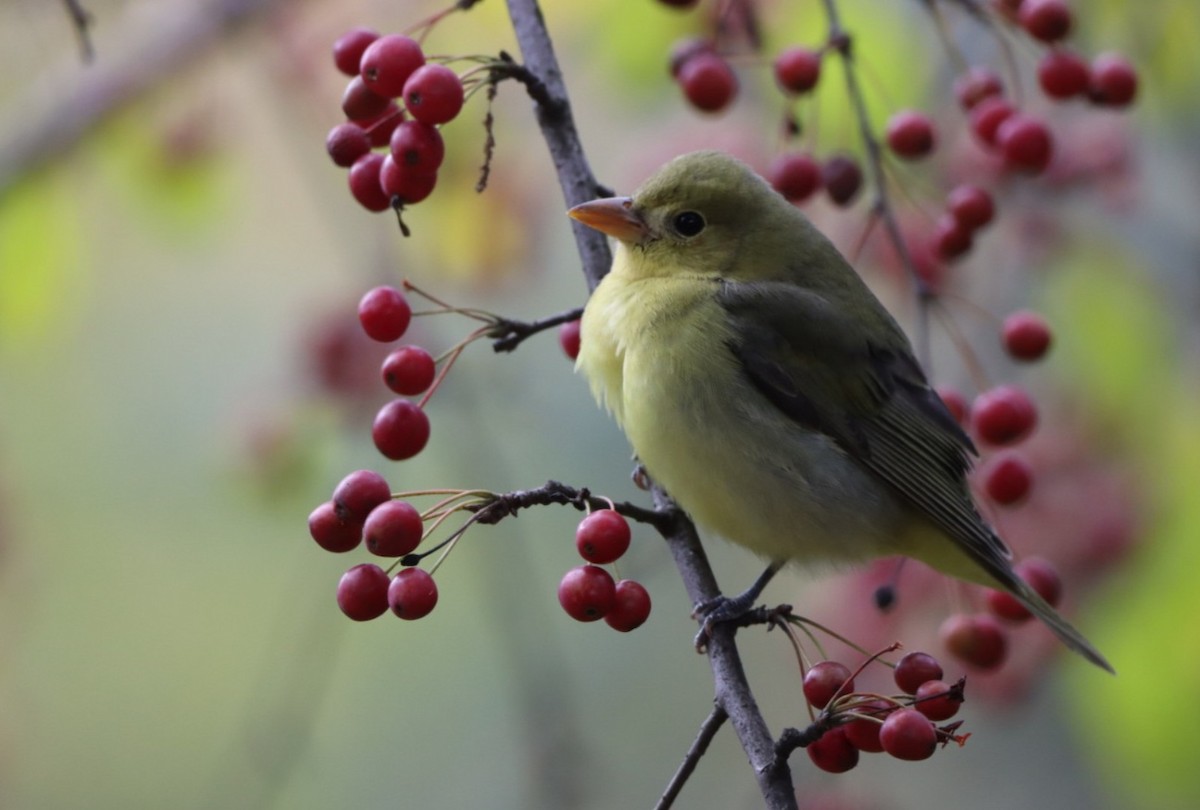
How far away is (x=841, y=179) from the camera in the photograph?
2.97 m

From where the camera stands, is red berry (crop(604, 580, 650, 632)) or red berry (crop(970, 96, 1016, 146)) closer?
red berry (crop(604, 580, 650, 632))

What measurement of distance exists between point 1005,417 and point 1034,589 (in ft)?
1.25

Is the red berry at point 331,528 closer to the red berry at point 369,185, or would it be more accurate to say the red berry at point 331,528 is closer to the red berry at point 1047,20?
the red berry at point 369,185

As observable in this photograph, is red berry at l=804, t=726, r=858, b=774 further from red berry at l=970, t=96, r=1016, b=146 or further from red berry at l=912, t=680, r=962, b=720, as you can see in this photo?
red berry at l=970, t=96, r=1016, b=146

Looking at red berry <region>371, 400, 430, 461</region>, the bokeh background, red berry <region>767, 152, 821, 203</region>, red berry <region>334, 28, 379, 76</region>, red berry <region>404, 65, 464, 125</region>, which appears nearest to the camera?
red berry <region>404, 65, 464, 125</region>

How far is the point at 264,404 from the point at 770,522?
6.86 feet

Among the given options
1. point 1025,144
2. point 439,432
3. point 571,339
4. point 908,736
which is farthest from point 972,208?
point 439,432

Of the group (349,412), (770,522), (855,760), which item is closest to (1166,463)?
(770,522)

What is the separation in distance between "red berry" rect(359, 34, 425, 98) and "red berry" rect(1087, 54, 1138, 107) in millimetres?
1679

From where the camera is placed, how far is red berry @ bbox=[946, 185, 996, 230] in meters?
2.98

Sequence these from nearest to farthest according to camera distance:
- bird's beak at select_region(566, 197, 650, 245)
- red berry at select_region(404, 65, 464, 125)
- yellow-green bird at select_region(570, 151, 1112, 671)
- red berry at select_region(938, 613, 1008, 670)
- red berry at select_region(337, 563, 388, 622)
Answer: red berry at select_region(337, 563, 388, 622)
red berry at select_region(404, 65, 464, 125)
bird's beak at select_region(566, 197, 650, 245)
red berry at select_region(938, 613, 1008, 670)
yellow-green bird at select_region(570, 151, 1112, 671)

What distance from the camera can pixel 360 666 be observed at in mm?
6016

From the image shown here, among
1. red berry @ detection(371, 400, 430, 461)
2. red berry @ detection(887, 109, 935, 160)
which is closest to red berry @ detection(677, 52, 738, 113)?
red berry @ detection(887, 109, 935, 160)

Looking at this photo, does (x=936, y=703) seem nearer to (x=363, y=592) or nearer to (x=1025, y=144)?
(x=363, y=592)
